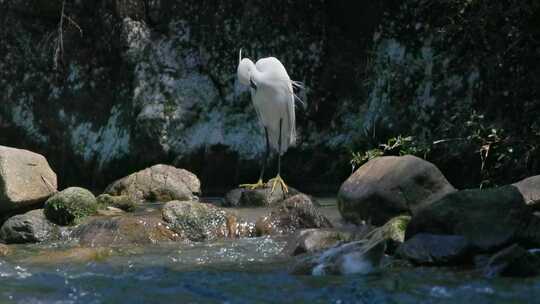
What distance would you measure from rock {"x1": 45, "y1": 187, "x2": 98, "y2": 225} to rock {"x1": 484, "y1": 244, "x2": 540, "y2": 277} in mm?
4071

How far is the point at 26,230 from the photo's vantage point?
7438mm

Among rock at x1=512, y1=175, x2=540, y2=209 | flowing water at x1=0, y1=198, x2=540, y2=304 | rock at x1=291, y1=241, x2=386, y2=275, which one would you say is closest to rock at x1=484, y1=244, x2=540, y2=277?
flowing water at x1=0, y1=198, x2=540, y2=304

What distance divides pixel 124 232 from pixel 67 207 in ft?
3.01

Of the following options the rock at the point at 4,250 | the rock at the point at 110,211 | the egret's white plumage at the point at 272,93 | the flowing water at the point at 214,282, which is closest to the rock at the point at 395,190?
the flowing water at the point at 214,282

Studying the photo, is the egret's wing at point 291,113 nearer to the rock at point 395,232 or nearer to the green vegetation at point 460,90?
the green vegetation at point 460,90

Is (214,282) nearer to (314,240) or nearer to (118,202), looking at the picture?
(314,240)

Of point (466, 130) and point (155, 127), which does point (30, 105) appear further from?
point (466, 130)

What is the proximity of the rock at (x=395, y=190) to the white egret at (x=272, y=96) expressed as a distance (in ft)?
6.29

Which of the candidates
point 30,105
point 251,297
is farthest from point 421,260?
point 30,105

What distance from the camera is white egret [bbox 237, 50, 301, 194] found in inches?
365

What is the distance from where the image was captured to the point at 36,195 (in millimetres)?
8227

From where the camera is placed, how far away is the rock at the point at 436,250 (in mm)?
5426

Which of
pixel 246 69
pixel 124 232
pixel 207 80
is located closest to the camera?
pixel 124 232

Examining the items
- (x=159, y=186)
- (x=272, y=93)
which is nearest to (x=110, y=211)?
(x=159, y=186)
